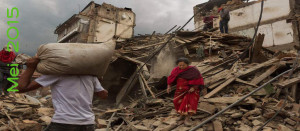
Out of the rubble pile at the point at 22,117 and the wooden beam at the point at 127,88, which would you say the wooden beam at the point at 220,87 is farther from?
the rubble pile at the point at 22,117

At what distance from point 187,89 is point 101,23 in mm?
22471

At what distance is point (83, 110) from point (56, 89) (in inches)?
11.5

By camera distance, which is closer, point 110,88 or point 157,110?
point 157,110

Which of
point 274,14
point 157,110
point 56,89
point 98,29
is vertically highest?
point 98,29

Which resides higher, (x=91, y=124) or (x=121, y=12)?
(x=121, y=12)

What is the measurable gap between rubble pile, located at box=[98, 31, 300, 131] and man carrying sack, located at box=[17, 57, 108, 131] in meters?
2.92

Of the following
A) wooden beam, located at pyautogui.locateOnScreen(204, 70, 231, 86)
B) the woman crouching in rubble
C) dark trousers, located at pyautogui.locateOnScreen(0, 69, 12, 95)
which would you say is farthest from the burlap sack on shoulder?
dark trousers, located at pyautogui.locateOnScreen(0, 69, 12, 95)

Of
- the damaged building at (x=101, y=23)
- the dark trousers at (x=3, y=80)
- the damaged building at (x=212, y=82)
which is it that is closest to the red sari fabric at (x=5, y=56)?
the dark trousers at (x=3, y=80)

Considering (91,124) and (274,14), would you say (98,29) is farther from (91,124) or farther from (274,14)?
(91,124)

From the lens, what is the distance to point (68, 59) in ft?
5.39

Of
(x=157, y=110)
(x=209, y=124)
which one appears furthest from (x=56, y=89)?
(x=157, y=110)

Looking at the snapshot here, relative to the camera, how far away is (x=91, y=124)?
1764 mm

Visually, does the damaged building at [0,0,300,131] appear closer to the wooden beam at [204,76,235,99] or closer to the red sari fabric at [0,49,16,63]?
the wooden beam at [204,76,235,99]

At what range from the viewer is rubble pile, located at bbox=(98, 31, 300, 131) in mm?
4125
